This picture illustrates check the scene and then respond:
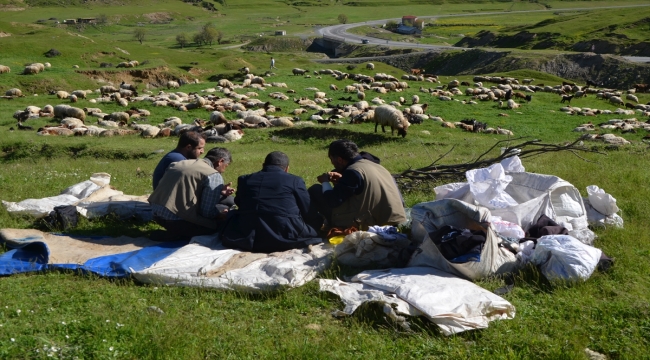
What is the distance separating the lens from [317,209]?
9484 mm

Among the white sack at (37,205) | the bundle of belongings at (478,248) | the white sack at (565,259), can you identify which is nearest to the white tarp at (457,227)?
the bundle of belongings at (478,248)

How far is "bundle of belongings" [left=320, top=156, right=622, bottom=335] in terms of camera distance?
6.43m

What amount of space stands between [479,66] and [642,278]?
5203cm

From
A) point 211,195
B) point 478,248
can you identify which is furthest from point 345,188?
point 478,248

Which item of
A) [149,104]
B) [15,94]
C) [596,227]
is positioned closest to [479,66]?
[149,104]

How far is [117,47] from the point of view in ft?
160

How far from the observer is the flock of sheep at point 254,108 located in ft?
78.3

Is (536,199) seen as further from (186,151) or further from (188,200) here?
(186,151)

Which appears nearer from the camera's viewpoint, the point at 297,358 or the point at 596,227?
the point at 297,358

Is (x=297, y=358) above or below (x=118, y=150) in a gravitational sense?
above

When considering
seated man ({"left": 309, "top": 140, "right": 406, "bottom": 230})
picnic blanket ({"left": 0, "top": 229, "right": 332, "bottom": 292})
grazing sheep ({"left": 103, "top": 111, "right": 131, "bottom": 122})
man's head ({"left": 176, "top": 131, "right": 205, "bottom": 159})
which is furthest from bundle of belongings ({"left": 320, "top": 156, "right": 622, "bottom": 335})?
grazing sheep ({"left": 103, "top": 111, "right": 131, "bottom": 122})

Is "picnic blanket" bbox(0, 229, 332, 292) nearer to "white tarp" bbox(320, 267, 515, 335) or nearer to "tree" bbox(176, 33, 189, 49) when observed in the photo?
"white tarp" bbox(320, 267, 515, 335)

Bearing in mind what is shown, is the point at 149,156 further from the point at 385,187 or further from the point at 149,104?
the point at 385,187

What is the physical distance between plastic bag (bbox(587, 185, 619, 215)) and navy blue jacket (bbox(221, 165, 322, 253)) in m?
4.57
